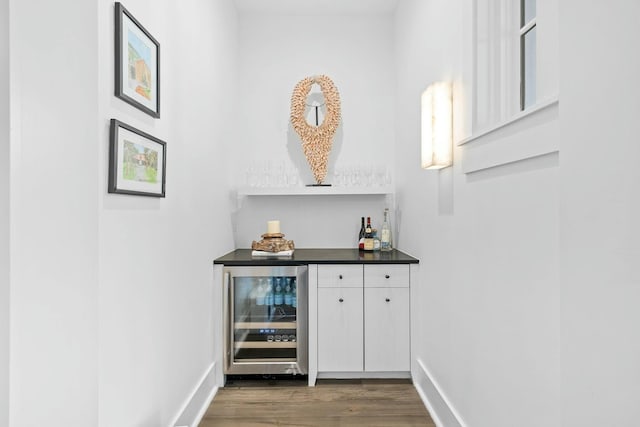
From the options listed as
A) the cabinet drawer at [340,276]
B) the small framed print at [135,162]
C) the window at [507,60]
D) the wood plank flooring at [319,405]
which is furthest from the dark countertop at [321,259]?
the window at [507,60]

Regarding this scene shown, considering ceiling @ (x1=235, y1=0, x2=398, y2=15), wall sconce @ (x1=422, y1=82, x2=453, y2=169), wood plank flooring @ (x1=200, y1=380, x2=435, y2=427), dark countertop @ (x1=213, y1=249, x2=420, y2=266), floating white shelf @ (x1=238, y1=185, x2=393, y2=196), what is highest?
ceiling @ (x1=235, y1=0, x2=398, y2=15)

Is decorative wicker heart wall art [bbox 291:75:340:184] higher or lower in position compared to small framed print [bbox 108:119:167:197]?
higher

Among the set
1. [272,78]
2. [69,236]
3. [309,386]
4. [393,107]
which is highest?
[272,78]

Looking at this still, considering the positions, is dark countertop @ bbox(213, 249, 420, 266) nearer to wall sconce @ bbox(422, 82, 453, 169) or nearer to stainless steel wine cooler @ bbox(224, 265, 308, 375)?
stainless steel wine cooler @ bbox(224, 265, 308, 375)

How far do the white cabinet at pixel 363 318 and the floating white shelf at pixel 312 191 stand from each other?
0.65 m

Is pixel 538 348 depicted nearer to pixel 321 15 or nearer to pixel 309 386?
pixel 309 386

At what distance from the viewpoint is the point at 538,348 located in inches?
53.9

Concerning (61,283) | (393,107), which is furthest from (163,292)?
(393,107)

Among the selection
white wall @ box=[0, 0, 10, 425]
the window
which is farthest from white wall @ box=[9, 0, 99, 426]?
the window

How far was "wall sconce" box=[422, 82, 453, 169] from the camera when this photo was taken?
221 cm

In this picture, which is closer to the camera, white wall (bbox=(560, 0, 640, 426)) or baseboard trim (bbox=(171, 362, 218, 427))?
white wall (bbox=(560, 0, 640, 426))

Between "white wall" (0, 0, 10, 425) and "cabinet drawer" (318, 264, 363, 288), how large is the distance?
6.10 feet

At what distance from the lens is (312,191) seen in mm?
3365

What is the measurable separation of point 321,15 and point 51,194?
9.46 ft
